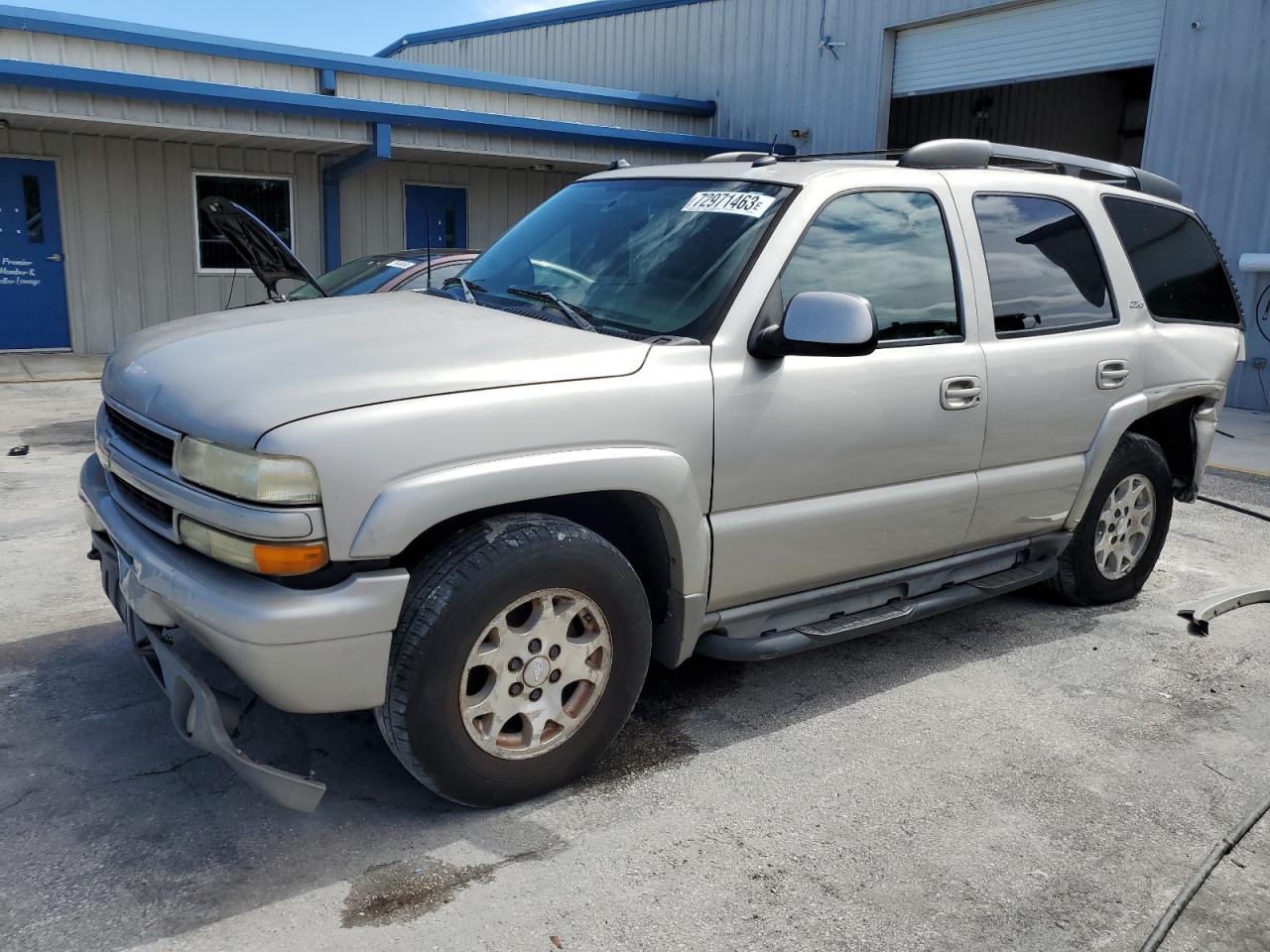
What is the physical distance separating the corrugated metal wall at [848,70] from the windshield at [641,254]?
10.1 m

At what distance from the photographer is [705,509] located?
3.25m

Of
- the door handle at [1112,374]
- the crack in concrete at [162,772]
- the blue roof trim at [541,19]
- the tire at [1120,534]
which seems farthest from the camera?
the blue roof trim at [541,19]

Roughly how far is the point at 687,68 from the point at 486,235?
527 cm

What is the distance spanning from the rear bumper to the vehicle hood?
1.22 feet

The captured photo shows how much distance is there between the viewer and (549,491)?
288 cm

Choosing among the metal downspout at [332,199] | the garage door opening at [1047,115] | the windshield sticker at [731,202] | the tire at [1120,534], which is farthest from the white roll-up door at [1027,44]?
the windshield sticker at [731,202]

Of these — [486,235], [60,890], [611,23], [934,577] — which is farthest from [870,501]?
[611,23]

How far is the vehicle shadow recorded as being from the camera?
2.64 meters

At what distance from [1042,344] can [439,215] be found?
13381mm

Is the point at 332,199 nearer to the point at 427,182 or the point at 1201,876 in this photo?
the point at 427,182

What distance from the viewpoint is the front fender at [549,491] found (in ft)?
8.62

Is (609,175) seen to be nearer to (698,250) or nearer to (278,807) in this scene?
(698,250)

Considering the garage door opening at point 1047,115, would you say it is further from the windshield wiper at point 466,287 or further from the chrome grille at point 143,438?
the chrome grille at point 143,438

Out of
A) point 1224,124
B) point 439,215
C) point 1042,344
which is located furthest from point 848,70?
point 1042,344
